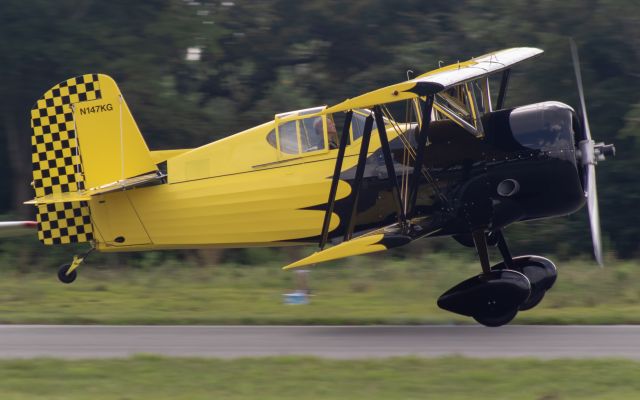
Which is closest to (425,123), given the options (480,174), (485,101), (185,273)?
(480,174)

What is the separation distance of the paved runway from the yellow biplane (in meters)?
0.62

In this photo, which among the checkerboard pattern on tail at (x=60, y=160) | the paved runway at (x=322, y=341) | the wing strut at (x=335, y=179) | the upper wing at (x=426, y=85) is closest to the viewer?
the paved runway at (x=322, y=341)

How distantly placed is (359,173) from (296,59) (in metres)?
14.0

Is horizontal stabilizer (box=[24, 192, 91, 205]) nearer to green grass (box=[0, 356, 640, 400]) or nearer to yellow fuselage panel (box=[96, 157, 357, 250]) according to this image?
yellow fuselage panel (box=[96, 157, 357, 250])

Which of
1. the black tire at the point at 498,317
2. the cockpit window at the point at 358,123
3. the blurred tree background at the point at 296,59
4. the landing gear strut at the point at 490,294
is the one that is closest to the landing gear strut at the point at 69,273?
the cockpit window at the point at 358,123

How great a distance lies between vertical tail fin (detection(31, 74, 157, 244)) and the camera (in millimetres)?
11914

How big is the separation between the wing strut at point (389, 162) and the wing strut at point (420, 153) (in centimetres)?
14

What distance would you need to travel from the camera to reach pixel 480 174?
10.5 metres

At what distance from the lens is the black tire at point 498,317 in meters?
10.4

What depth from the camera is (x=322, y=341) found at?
9.91 meters

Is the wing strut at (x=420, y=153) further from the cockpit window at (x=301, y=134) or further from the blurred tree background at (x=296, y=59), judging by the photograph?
the blurred tree background at (x=296, y=59)

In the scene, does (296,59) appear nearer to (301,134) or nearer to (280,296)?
(280,296)

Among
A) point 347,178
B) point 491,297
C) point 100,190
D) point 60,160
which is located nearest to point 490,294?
point 491,297

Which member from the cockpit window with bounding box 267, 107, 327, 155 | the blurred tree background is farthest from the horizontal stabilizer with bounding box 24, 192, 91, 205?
the blurred tree background
